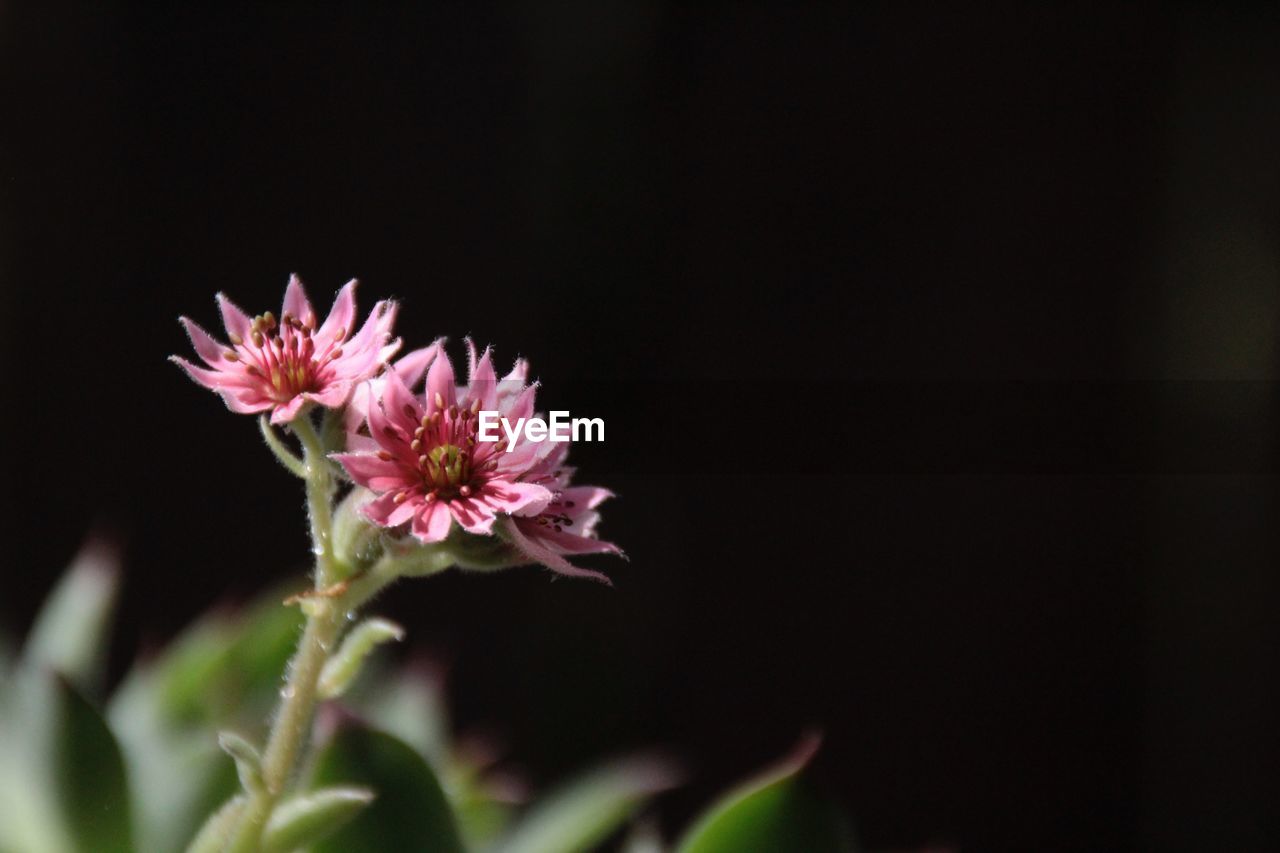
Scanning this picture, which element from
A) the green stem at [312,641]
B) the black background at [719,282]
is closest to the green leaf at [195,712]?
the green stem at [312,641]

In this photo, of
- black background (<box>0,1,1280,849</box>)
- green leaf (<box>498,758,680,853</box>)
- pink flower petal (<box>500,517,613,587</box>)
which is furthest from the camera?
black background (<box>0,1,1280,849</box>)

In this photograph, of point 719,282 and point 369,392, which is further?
point 719,282

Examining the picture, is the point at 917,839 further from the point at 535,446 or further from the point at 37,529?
the point at 535,446

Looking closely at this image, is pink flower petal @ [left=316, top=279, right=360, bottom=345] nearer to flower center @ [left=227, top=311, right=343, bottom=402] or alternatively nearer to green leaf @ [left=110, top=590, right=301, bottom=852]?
flower center @ [left=227, top=311, right=343, bottom=402]

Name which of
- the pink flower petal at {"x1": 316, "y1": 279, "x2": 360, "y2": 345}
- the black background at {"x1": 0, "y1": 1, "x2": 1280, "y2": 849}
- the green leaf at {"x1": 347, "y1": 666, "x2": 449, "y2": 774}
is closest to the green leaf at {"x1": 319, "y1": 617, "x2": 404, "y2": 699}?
the pink flower petal at {"x1": 316, "y1": 279, "x2": 360, "y2": 345}

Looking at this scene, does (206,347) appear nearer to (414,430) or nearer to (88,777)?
(414,430)

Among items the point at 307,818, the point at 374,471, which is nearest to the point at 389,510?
the point at 374,471
